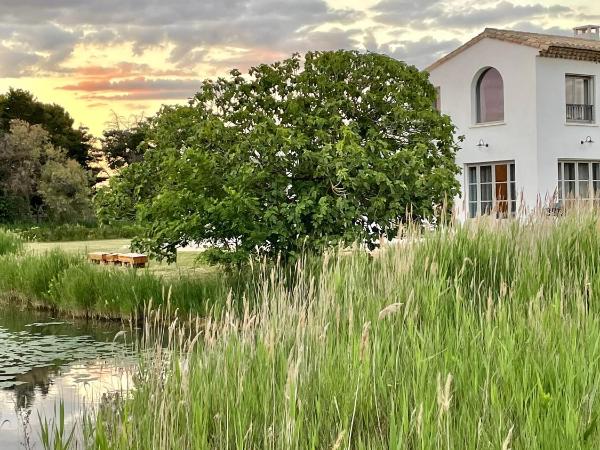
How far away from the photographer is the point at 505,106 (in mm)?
24219

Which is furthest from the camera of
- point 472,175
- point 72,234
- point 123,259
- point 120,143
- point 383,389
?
point 120,143

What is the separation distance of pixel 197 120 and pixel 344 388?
881 cm

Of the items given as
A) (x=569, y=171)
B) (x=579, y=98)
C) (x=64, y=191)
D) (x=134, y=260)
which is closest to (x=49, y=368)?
(x=134, y=260)

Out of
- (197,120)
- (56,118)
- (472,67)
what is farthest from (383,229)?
(56,118)

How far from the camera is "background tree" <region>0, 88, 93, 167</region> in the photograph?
4128 centimetres

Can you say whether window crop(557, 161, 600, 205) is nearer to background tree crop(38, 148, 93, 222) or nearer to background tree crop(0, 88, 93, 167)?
background tree crop(38, 148, 93, 222)

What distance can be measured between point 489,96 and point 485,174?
2.38m

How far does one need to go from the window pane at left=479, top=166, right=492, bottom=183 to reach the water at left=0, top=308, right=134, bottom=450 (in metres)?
15.8

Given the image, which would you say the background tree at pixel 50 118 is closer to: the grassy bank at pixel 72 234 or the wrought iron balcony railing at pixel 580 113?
the grassy bank at pixel 72 234

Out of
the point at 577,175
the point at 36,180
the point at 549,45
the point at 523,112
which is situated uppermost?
the point at 549,45

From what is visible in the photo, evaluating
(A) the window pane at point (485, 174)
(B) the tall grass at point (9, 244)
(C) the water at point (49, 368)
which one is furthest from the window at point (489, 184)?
(C) the water at point (49, 368)

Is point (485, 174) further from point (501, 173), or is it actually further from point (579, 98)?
point (579, 98)

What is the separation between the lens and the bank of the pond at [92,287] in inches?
437

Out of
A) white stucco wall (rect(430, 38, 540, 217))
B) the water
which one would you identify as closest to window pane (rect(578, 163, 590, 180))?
white stucco wall (rect(430, 38, 540, 217))
